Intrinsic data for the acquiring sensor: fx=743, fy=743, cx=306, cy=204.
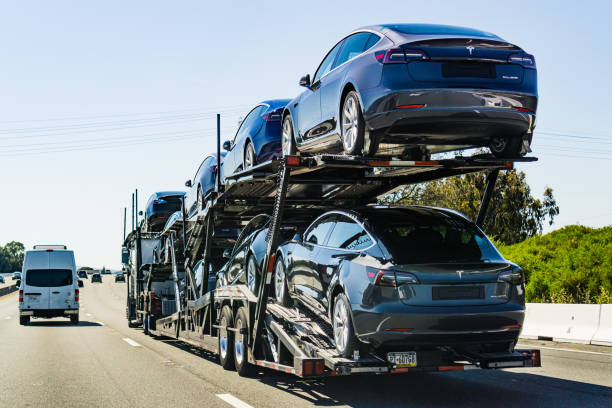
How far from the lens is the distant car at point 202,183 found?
1451 cm

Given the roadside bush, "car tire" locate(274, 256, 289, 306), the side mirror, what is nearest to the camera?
"car tire" locate(274, 256, 289, 306)

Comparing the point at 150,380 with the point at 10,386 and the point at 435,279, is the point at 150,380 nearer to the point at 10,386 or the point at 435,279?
the point at 10,386

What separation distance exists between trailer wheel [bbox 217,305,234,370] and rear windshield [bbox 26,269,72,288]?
17978mm

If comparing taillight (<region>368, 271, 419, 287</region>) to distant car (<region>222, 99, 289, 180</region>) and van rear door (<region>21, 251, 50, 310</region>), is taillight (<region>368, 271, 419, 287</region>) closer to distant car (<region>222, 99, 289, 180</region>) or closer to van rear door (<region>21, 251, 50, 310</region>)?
distant car (<region>222, 99, 289, 180</region>)

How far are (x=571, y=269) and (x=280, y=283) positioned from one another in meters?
12.3

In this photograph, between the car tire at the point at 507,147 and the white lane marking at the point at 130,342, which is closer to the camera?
the car tire at the point at 507,147

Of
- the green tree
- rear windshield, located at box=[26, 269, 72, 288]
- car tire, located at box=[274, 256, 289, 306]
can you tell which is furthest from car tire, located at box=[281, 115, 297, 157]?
the green tree

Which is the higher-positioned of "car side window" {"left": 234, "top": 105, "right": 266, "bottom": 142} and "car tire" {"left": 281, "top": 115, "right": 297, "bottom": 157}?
"car side window" {"left": 234, "top": 105, "right": 266, "bottom": 142}

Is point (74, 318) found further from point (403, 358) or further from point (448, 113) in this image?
point (448, 113)

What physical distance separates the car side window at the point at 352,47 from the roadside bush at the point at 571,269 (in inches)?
441

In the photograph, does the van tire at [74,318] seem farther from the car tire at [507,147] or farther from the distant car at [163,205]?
the car tire at [507,147]

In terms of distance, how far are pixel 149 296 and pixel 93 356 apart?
4861mm

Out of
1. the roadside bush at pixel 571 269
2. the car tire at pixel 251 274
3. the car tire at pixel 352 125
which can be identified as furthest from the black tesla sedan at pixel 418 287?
the roadside bush at pixel 571 269

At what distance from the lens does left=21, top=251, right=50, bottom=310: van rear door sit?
2648cm
